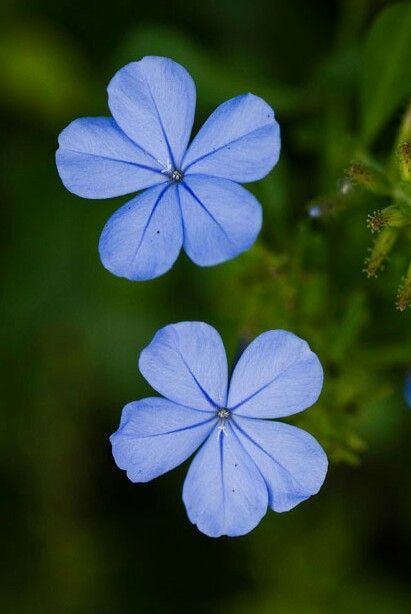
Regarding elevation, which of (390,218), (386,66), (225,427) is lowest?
(225,427)

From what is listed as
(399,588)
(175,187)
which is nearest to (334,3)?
(175,187)

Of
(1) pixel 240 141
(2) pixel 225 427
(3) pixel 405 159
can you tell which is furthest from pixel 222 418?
(3) pixel 405 159

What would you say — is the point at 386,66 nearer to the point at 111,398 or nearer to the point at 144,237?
the point at 144,237

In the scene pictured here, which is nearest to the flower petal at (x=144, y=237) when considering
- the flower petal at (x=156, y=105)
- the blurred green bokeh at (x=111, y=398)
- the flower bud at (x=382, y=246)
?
the flower petal at (x=156, y=105)

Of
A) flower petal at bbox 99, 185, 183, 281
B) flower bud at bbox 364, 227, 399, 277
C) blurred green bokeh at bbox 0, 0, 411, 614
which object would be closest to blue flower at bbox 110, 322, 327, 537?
flower petal at bbox 99, 185, 183, 281

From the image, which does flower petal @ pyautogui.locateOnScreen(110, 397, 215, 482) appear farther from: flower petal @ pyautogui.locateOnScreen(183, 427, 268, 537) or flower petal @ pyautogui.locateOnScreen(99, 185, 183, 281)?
flower petal @ pyautogui.locateOnScreen(99, 185, 183, 281)

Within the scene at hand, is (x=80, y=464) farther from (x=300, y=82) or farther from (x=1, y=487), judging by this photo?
(x=300, y=82)
